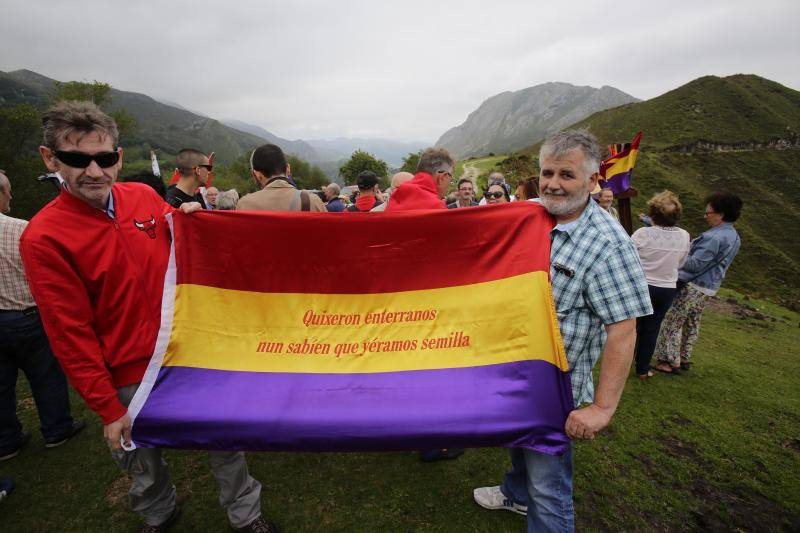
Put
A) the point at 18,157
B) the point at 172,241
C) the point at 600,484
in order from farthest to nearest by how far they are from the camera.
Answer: the point at 18,157, the point at 600,484, the point at 172,241

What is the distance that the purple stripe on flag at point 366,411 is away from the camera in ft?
7.39

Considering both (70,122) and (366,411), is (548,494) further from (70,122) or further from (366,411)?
(70,122)

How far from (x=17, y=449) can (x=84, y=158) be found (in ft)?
13.2

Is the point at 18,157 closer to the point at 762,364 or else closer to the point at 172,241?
the point at 172,241

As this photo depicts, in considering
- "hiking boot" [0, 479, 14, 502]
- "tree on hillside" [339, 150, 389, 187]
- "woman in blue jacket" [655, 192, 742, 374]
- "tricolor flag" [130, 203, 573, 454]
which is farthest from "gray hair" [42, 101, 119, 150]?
"tree on hillside" [339, 150, 389, 187]

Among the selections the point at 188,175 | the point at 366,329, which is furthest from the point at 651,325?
the point at 188,175

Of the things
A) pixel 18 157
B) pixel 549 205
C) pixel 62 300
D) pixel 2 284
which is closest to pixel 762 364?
pixel 549 205

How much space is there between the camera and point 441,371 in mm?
2469

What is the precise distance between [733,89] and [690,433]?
Result: 4133 inches

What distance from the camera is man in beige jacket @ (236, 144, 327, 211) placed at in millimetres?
3582

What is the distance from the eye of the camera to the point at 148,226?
9.18ft

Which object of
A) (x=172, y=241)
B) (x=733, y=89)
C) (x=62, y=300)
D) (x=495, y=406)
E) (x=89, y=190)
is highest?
(x=733, y=89)

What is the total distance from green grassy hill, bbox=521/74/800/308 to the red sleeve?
35.5 metres

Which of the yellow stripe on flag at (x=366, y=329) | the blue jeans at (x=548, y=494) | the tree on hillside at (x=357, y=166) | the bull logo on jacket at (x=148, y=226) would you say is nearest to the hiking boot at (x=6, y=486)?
the yellow stripe on flag at (x=366, y=329)
